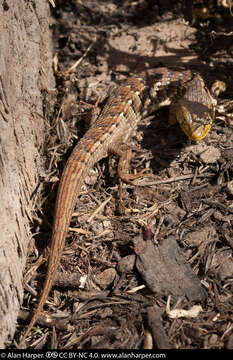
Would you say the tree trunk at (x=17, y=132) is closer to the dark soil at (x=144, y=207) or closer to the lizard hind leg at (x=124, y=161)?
the dark soil at (x=144, y=207)

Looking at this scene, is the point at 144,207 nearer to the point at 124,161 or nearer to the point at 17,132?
the point at 124,161

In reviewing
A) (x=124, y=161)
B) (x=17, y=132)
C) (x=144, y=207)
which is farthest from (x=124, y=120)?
(x=17, y=132)

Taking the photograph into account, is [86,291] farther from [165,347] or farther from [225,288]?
[225,288]

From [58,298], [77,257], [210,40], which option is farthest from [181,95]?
[58,298]

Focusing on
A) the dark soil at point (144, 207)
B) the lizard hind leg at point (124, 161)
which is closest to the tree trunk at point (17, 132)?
Answer: the dark soil at point (144, 207)

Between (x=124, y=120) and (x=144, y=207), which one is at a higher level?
(x=124, y=120)

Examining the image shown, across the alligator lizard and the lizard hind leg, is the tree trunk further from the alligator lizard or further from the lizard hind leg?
the lizard hind leg
